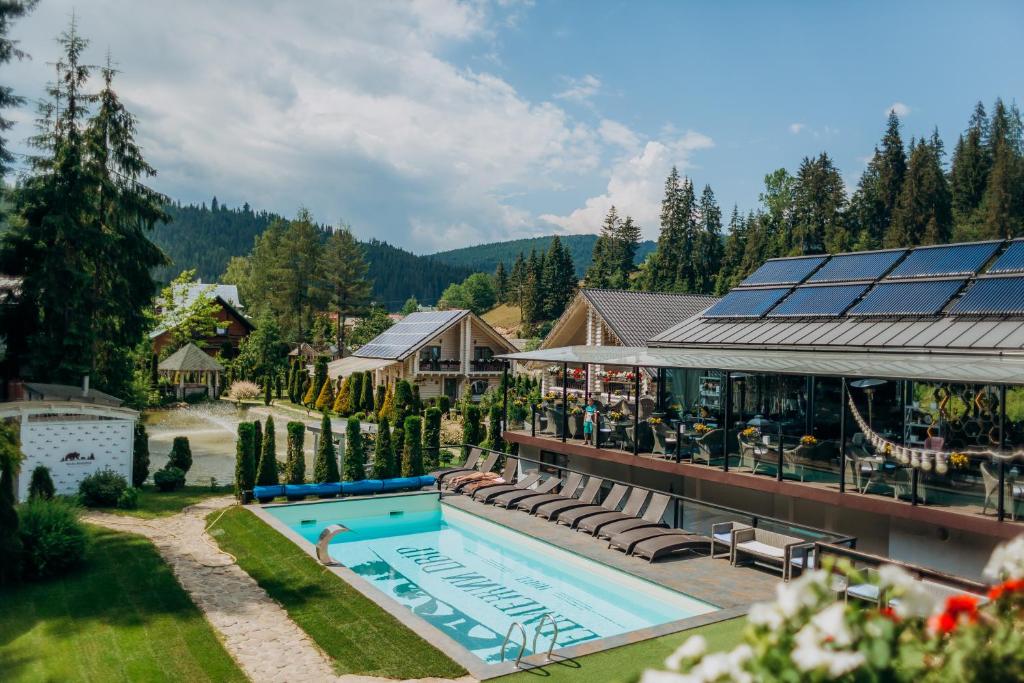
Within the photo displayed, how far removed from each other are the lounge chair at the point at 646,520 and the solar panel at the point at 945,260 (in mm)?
8070

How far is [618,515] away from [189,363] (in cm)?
4019

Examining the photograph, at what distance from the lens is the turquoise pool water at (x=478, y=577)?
1234cm

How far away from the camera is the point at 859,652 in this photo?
2650 mm

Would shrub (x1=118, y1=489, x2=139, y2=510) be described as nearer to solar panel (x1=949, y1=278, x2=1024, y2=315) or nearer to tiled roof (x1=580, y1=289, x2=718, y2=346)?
solar panel (x1=949, y1=278, x2=1024, y2=315)

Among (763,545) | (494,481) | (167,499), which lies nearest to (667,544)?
(763,545)

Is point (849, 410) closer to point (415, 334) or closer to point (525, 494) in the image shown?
point (525, 494)

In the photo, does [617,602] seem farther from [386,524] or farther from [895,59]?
[895,59]

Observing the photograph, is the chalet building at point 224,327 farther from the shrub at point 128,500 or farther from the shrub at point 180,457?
the shrub at point 128,500

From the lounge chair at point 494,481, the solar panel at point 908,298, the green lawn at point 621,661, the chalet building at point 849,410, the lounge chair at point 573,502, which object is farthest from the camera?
the lounge chair at point 494,481

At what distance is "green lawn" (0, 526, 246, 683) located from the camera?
9.33 m

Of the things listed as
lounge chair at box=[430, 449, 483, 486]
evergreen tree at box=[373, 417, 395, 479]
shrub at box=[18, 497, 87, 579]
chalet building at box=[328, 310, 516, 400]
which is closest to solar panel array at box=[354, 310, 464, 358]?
chalet building at box=[328, 310, 516, 400]

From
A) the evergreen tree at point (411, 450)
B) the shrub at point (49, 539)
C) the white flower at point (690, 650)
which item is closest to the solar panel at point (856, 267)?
the evergreen tree at point (411, 450)

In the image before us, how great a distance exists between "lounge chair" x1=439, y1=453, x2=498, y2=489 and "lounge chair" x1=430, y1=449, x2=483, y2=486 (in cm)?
14

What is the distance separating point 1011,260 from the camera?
15.8 meters
